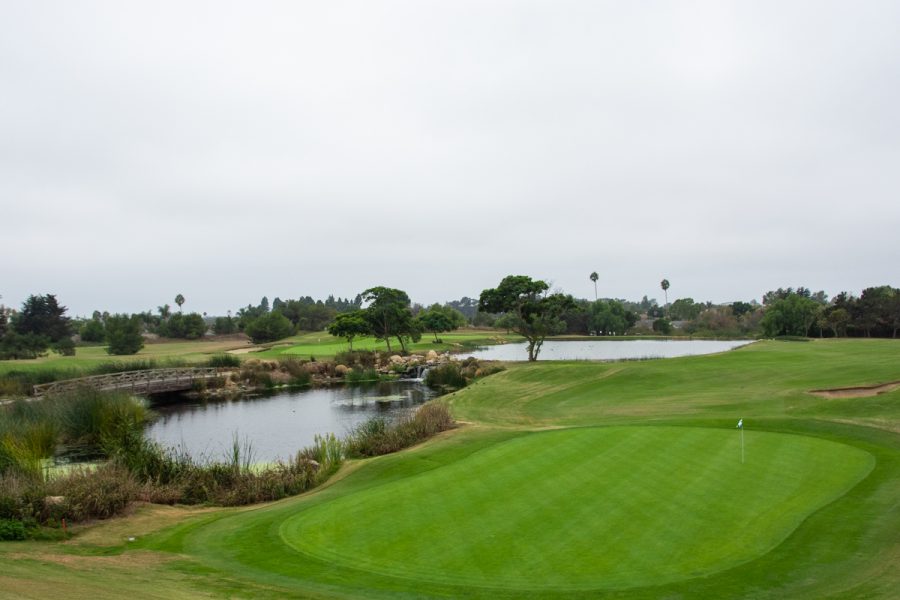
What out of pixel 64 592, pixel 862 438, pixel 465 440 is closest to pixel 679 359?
pixel 862 438

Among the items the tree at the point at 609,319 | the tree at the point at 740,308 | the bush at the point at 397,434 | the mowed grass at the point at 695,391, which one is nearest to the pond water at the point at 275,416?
the bush at the point at 397,434

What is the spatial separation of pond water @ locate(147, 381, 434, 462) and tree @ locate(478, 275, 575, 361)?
967cm

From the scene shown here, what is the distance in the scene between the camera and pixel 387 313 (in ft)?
227

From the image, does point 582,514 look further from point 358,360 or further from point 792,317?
point 792,317

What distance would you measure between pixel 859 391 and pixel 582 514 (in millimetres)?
20648

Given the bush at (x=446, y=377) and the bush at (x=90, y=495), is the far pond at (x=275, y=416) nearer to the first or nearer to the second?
the bush at (x=446, y=377)

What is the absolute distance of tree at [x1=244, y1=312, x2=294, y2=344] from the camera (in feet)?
312

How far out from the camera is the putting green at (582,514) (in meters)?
9.39

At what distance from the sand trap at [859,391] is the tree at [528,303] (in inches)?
1015

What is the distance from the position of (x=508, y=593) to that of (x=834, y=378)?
26705 millimetres

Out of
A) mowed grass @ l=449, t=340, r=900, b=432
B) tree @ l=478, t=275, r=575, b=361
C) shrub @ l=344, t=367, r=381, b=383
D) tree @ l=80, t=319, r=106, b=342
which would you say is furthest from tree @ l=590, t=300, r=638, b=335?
tree @ l=80, t=319, r=106, b=342

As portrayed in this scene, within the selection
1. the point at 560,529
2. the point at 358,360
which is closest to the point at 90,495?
the point at 560,529

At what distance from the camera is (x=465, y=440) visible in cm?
2014

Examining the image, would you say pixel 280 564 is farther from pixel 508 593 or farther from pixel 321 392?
pixel 321 392
